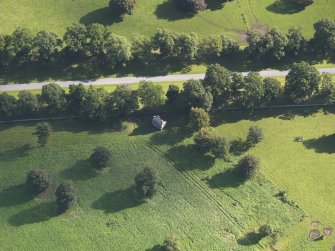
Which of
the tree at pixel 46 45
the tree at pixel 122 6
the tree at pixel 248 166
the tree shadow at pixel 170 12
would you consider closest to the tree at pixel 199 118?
the tree at pixel 248 166

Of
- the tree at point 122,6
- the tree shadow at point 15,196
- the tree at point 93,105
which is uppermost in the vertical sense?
the tree at point 122,6

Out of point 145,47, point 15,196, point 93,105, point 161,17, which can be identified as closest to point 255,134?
point 145,47

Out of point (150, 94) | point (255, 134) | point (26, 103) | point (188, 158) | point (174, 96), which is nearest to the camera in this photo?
point (255, 134)

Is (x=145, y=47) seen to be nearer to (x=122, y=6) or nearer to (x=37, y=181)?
(x=122, y=6)

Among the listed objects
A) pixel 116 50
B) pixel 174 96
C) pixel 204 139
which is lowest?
pixel 204 139

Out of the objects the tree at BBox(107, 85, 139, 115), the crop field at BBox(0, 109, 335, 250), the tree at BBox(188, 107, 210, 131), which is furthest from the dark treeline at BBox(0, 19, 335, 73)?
the tree at BBox(188, 107, 210, 131)

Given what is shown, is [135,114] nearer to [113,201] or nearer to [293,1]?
[113,201]

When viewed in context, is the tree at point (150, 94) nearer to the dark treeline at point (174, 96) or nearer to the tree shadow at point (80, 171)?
the dark treeline at point (174, 96)
